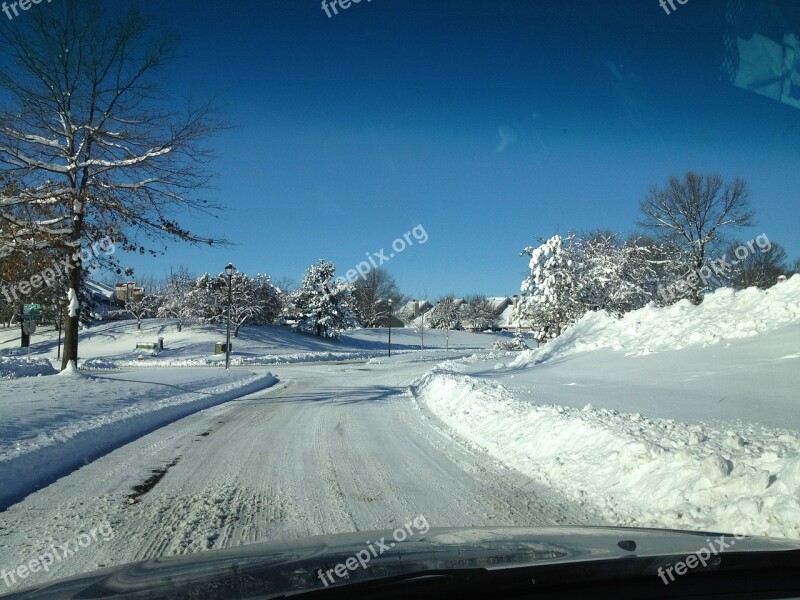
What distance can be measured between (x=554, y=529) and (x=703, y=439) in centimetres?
368

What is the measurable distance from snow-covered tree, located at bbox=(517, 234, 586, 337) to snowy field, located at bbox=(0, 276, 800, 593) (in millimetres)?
20435

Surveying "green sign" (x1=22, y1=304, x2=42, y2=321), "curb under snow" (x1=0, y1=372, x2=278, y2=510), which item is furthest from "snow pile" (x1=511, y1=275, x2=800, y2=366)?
"green sign" (x1=22, y1=304, x2=42, y2=321)

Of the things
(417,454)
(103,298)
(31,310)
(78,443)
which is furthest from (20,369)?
(103,298)

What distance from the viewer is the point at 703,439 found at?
20.5ft

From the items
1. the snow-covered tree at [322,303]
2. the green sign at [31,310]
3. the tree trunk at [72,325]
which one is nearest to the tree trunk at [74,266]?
the tree trunk at [72,325]

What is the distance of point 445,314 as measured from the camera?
316 feet

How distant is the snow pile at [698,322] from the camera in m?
15.9

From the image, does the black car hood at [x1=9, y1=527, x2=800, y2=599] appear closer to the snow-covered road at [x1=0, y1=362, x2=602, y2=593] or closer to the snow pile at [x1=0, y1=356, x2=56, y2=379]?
the snow-covered road at [x1=0, y1=362, x2=602, y2=593]

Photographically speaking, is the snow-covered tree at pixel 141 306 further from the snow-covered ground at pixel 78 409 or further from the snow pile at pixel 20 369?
the snow pile at pixel 20 369

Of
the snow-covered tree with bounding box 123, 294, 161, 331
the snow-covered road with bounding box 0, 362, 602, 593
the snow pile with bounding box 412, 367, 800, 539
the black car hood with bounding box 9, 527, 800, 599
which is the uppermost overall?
the snow-covered tree with bounding box 123, 294, 161, 331

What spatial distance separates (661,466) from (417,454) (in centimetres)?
362

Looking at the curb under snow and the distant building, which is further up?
the distant building

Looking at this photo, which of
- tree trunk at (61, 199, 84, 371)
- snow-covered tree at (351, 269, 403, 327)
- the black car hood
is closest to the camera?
the black car hood

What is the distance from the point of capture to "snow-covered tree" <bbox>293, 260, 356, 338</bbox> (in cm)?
6731
